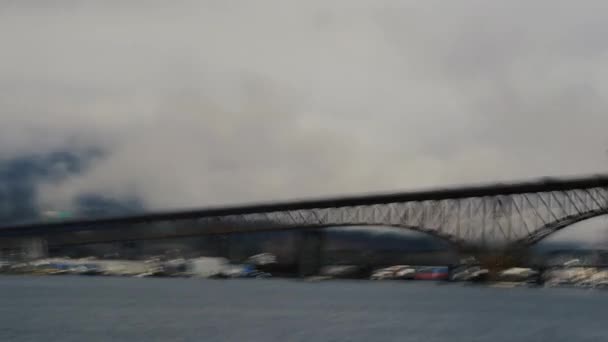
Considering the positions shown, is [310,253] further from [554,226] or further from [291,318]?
[291,318]

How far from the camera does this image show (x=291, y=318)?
222 feet

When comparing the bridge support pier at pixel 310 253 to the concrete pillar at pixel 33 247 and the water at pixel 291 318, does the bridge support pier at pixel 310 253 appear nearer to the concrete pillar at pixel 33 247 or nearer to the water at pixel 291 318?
the water at pixel 291 318

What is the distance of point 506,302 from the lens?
9300 centimetres

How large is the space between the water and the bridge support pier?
45.7 meters

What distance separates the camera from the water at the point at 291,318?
55.3 m

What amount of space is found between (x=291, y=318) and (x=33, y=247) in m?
131

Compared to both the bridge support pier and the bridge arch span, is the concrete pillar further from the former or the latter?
the bridge arch span

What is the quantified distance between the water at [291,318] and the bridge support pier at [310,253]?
45.7m

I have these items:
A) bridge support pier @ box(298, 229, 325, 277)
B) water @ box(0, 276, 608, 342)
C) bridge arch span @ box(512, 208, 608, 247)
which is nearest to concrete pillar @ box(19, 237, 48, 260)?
bridge support pier @ box(298, 229, 325, 277)

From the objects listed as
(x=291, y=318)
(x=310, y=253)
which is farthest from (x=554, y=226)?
(x=291, y=318)

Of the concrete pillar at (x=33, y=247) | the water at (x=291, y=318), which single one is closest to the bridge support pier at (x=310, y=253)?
the water at (x=291, y=318)

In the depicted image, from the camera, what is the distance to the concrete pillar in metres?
189

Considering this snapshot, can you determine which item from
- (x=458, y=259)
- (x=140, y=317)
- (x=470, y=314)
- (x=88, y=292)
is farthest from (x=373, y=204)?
(x=140, y=317)

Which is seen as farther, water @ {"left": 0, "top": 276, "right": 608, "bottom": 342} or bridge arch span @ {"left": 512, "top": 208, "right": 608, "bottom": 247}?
bridge arch span @ {"left": 512, "top": 208, "right": 608, "bottom": 247}
